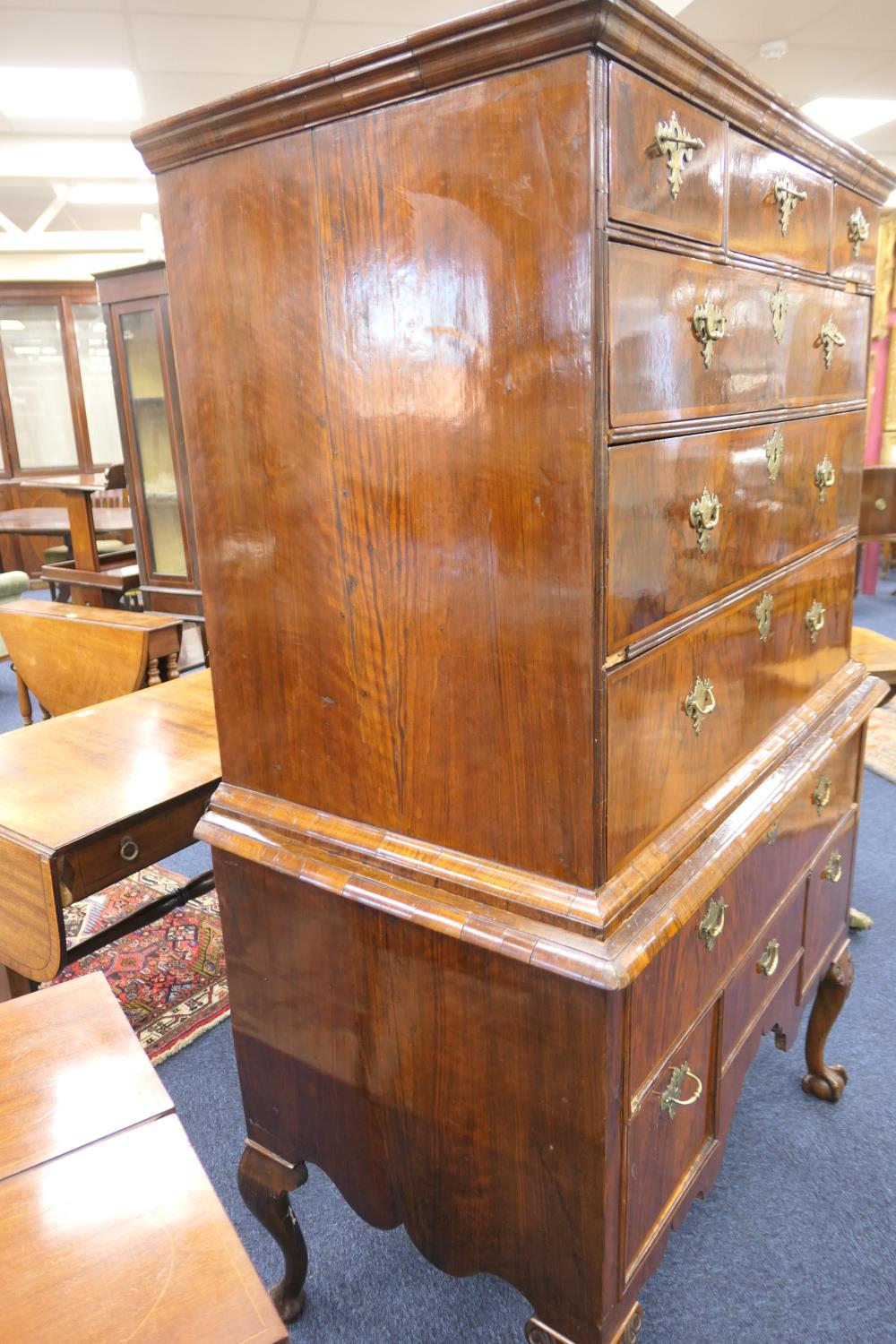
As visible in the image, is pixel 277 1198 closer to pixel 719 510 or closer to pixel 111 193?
pixel 719 510

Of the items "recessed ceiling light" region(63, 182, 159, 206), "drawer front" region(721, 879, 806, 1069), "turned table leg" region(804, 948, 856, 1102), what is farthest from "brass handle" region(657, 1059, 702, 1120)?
"recessed ceiling light" region(63, 182, 159, 206)

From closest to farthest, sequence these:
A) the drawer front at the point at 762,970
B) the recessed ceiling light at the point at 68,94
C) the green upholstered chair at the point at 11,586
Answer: the drawer front at the point at 762,970, the recessed ceiling light at the point at 68,94, the green upholstered chair at the point at 11,586

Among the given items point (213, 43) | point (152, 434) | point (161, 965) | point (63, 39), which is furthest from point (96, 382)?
point (161, 965)

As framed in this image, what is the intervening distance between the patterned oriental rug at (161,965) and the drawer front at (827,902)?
58.3 inches

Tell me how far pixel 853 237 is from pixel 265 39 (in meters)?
4.42

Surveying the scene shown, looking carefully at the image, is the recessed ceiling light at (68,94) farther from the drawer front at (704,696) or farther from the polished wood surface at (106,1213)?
the polished wood surface at (106,1213)

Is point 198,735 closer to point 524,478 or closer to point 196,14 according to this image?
point 524,478

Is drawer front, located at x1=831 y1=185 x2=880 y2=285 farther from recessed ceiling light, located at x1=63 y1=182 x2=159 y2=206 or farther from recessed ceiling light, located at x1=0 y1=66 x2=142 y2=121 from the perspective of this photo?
recessed ceiling light, located at x1=63 y1=182 x2=159 y2=206

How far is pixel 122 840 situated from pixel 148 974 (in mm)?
1085

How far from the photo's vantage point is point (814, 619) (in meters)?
1.62

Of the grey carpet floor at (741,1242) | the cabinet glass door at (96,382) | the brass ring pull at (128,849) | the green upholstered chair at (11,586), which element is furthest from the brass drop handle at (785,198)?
the cabinet glass door at (96,382)

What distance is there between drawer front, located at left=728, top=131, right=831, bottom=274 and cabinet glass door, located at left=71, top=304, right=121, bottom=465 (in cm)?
878

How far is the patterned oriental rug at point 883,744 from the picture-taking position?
3.80 m

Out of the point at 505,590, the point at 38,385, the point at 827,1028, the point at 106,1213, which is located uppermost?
the point at 38,385
